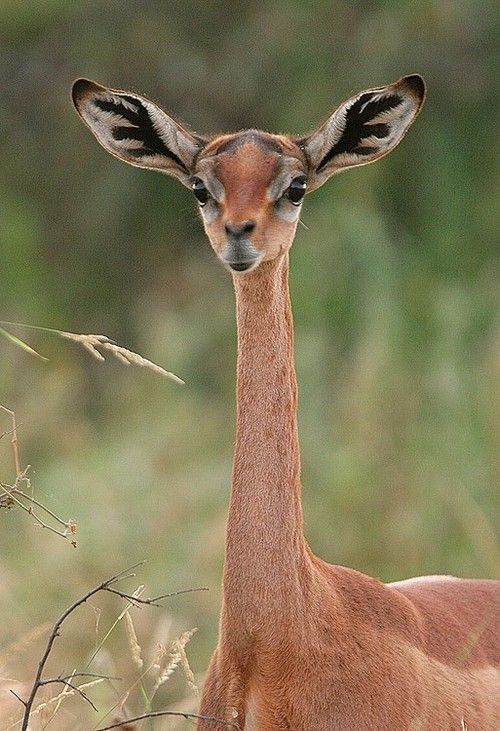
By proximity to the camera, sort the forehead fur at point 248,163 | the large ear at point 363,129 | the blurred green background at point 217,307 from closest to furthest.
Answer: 1. the forehead fur at point 248,163
2. the large ear at point 363,129
3. the blurred green background at point 217,307

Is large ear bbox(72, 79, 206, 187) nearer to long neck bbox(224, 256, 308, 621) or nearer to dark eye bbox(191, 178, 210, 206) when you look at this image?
dark eye bbox(191, 178, 210, 206)

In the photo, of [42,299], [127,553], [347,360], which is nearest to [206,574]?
[127,553]

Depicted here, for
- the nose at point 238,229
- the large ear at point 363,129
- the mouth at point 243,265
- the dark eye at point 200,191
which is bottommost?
the mouth at point 243,265

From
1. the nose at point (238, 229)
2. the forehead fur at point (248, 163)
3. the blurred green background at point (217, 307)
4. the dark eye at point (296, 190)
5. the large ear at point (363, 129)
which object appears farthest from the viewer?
the blurred green background at point (217, 307)

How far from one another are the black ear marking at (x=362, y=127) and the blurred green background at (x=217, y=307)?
2015 mm

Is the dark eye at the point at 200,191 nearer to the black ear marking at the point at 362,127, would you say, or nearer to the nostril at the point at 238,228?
the nostril at the point at 238,228

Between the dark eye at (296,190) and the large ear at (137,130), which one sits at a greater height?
the large ear at (137,130)

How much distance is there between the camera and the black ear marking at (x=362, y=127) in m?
4.93

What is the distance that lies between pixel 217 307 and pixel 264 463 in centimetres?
791

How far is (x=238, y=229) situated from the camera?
4488 mm

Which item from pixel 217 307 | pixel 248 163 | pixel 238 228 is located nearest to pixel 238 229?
pixel 238 228

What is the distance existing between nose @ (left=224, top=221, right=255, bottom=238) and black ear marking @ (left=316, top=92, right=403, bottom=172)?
1.89 feet

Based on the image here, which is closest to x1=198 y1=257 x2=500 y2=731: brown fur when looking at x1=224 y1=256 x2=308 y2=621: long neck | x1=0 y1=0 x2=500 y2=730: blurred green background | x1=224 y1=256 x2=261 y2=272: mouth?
x1=224 y1=256 x2=308 y2=621: long neck

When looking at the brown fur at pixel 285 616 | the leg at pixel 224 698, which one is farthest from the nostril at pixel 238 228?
the leg at pixel 224 698
